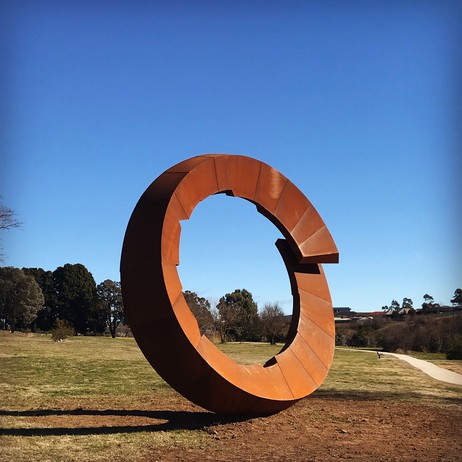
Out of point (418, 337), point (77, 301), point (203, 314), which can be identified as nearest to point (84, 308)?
point (77, 301)

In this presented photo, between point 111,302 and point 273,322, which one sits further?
point 111,302

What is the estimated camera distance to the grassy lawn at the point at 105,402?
910 cm

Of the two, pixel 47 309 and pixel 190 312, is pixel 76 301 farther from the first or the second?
pixel 190 312

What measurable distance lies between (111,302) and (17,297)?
41.5ft

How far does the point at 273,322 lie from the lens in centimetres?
4925

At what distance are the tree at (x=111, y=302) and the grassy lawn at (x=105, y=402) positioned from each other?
1432 inches

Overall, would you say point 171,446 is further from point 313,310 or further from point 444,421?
point 444,421

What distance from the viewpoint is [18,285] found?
170 ft

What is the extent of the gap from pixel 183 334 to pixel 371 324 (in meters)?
52.4

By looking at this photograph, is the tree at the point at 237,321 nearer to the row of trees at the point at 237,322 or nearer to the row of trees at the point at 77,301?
the row of trees at the point at 237,322

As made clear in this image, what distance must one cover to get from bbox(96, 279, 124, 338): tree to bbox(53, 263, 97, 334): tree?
Result: 0.91 metres

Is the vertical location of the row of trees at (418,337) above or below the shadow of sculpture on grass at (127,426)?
above

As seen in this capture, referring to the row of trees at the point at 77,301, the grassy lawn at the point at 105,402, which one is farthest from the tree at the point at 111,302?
the grassy lawn at the point at 105,402

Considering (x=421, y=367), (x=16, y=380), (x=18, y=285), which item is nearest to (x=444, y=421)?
(x=16, y=380)
